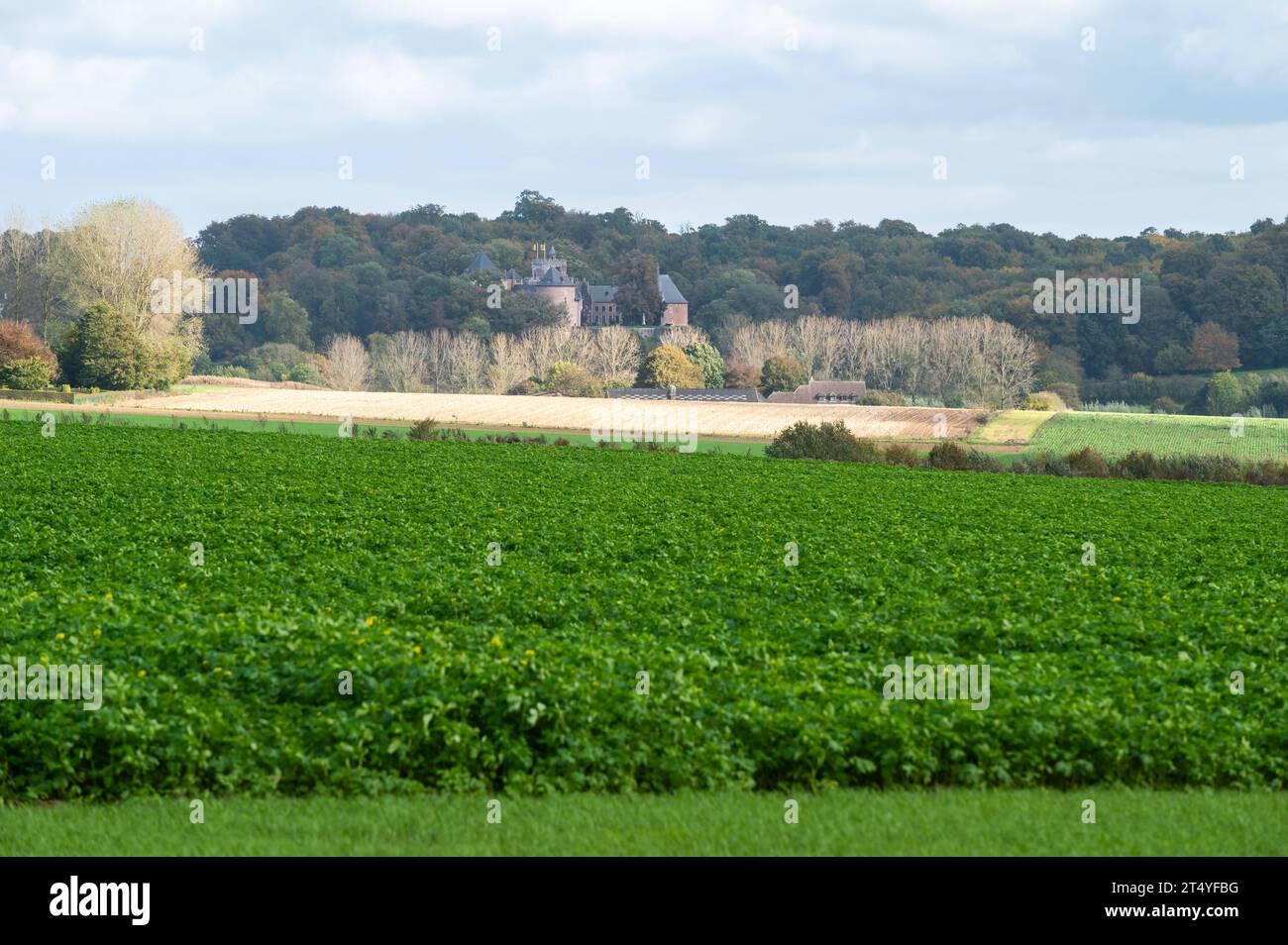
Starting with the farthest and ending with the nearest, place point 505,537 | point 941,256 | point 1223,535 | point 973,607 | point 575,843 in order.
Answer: point 941,256 → point 1223,535 → point 505,537 → point 973,607 → point 575,843

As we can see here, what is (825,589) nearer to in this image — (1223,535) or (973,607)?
(973,607)

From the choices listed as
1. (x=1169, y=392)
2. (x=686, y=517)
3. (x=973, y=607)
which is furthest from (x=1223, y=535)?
(x=1169, y=392)

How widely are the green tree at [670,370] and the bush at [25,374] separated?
1973 inches

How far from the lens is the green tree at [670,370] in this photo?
376 ft

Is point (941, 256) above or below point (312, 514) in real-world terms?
above

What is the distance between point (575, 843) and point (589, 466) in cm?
3776

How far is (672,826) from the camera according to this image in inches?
399

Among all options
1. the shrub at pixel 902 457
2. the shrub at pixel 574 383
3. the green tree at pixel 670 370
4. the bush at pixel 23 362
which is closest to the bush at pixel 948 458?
the shrub at pixel 902 457

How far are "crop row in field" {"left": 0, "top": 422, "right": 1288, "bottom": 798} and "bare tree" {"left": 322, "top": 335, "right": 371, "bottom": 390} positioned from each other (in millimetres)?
102298

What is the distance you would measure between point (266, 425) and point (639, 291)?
297ft

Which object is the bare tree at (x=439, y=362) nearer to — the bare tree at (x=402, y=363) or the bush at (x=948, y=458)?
the bare tree at (x=402, y=363)

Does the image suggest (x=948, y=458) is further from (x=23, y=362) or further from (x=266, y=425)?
(x=23, y=362)

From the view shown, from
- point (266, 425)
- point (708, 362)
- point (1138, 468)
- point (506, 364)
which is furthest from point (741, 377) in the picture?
point (1138, 468)

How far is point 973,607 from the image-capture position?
18.7 metres
